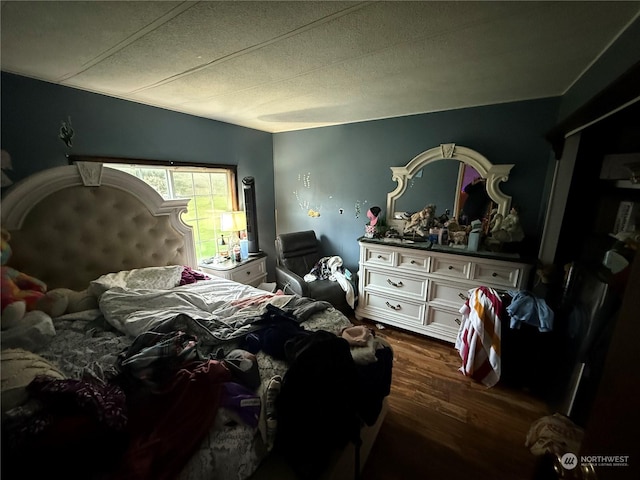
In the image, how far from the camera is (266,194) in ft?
11.2

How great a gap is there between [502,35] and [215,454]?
82.4 inches

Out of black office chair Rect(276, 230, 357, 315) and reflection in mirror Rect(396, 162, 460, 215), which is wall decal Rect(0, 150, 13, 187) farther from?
reflection in mirror Rect(396, 162, 460, 215)

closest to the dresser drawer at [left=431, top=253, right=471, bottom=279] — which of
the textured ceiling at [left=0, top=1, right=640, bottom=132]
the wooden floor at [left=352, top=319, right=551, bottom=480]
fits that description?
the wooden floor at [left=352, top=319, right=551, bottom=480]

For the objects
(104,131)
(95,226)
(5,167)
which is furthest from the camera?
(104,131)

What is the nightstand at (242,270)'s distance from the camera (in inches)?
98.8

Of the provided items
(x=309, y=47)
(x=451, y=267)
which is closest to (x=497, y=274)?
(x=451, y=267)

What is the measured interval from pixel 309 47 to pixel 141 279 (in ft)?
5.96

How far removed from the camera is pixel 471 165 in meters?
2.37

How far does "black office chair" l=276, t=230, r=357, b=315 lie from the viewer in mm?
2633

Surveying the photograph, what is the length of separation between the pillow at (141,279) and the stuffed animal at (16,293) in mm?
1005

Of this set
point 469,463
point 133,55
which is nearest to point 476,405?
point 469,463

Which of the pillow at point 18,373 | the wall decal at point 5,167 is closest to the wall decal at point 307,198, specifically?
the pillow at point 18,373

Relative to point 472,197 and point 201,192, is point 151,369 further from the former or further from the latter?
point 472,197

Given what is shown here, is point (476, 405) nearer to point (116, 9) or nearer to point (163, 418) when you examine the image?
point (163, 418)
